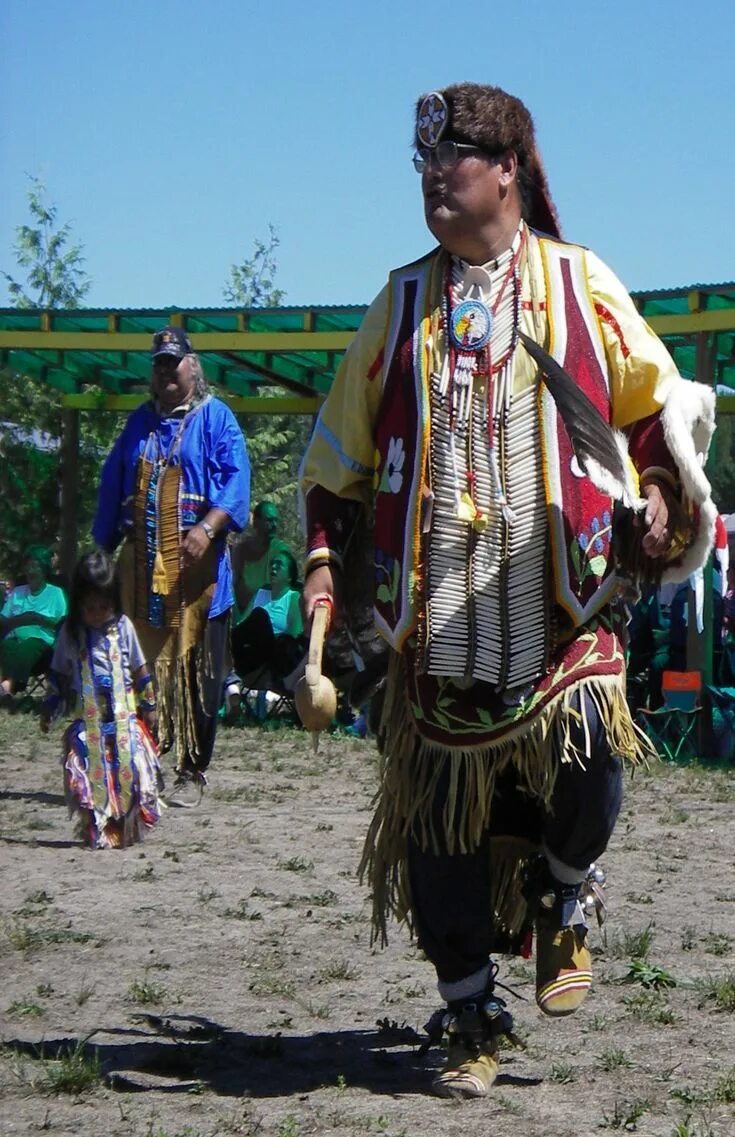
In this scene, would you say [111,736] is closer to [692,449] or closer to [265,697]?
[692,449]

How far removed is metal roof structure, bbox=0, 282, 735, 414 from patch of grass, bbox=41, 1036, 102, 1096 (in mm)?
8408

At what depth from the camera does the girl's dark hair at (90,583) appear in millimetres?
6902

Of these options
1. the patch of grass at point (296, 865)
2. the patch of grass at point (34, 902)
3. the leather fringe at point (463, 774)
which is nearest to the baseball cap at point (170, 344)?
the patch of grass at point (296, 865)

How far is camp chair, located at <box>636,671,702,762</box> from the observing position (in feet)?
35.2

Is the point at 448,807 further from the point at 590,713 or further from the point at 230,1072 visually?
the point at 230,1072

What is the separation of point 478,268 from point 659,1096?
1701 mm

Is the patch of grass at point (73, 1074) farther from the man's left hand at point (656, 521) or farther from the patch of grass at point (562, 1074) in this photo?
the man's left hand at point (656, 521)

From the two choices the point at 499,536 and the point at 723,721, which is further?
the point at 723,721

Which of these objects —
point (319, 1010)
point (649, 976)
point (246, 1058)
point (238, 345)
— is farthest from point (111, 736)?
point (238, 345)

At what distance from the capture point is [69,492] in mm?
15992

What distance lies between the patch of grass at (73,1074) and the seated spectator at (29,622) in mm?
9551

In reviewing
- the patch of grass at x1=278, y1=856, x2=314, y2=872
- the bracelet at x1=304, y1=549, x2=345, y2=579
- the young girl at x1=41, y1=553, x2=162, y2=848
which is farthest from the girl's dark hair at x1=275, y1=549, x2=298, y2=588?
the bracelet at x1=304, y1=549, x2=345, y2=579

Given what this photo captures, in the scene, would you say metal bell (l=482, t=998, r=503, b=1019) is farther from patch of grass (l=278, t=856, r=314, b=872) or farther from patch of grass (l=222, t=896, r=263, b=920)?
patch of grass (l=278, t=856, r=314, b=872)

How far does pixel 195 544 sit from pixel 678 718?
A: 4523 mm
